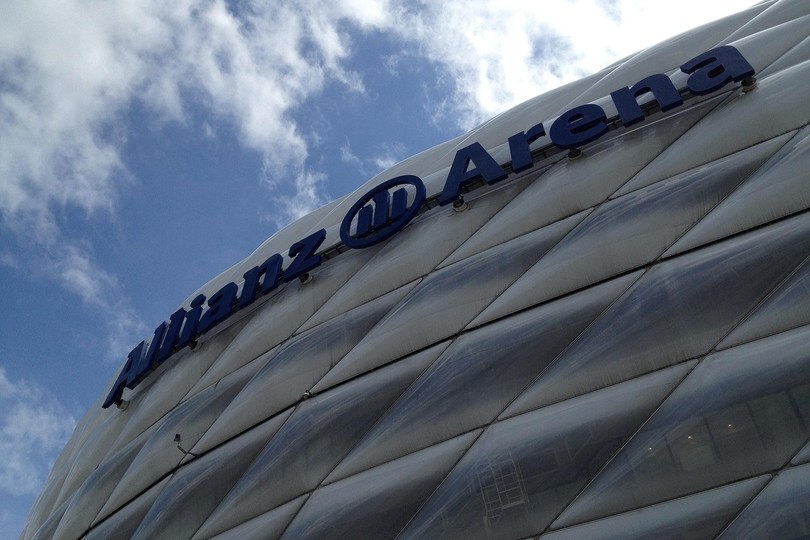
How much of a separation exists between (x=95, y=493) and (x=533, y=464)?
1087 cm

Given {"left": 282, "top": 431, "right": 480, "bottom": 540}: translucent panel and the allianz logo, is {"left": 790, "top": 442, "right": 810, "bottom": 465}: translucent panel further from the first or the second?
the allianz logo

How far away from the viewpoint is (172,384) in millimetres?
17359

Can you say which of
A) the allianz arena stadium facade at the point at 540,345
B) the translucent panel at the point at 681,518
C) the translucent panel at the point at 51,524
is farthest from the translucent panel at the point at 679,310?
the translucent panel at the point at 51,524

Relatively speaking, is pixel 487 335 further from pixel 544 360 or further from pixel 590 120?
pixel 590 120

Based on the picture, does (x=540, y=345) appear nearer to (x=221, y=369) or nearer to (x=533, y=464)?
(x=533, y=464)

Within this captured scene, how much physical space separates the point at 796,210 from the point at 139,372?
14572 millimetres

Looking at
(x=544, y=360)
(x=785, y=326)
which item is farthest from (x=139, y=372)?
(x=785, y=326)

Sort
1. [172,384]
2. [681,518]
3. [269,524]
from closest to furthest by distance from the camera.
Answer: [681,518] → [269,524] → [172,384]

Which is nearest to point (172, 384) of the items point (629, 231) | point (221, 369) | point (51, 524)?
point (221, 369)

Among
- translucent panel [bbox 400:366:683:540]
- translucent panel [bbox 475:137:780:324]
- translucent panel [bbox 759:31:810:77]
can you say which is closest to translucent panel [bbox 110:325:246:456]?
translucent panel [bbox 475:137:780:324]

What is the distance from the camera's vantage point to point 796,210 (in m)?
10.6

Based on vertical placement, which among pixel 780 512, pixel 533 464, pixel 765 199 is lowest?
pixel 780 512

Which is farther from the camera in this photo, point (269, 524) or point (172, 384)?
point (172, 384)

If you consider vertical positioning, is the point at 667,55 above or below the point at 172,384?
above
